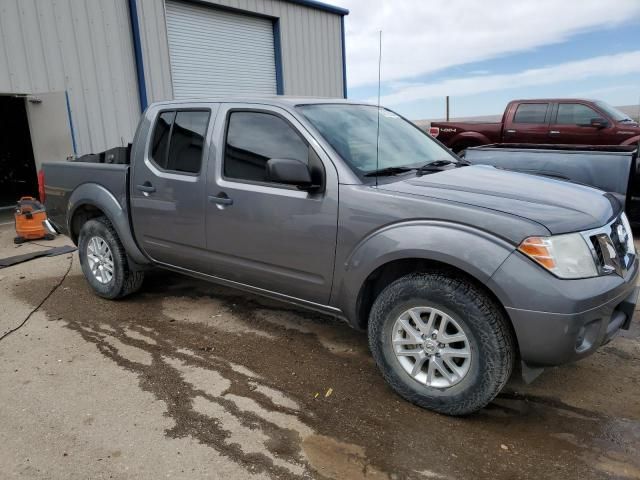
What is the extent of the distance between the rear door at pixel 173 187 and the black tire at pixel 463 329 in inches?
63.6

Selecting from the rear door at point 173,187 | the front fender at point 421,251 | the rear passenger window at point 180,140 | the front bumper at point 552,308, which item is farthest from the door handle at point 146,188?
the front bumper at point 552,308

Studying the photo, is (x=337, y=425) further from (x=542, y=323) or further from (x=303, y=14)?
(x=303, y=14)

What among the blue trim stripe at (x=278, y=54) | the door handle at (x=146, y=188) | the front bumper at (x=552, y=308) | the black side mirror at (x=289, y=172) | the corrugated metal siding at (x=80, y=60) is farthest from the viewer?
the blue trim stripe at (x=278, y=54)

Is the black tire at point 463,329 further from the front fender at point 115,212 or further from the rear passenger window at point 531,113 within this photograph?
the rear passenger window at point 531,113

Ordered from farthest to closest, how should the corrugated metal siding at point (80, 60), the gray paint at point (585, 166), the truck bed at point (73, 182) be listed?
1. the corrugated metal siding at point (80, 60)
2. the gray paint at point (585, 166)
3. the truck bed at point (73, 182)

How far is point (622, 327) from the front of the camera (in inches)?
111

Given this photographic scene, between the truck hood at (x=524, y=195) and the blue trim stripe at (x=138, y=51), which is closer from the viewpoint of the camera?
the truck hood at (x=524, y=195)

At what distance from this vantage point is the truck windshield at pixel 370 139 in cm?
→ 331

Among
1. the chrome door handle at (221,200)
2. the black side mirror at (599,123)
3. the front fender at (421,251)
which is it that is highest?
the black side mirror at (599,123)

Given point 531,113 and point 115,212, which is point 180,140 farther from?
point 531,113

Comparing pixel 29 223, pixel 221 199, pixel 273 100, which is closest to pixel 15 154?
pixel 29 223

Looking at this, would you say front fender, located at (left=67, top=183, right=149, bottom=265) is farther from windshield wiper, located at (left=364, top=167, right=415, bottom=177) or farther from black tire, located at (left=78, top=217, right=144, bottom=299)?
windshield wiper, located at (left=364, top=167, right=415, bottom=177)

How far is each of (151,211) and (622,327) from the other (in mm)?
3379

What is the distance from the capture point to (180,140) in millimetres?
4047
